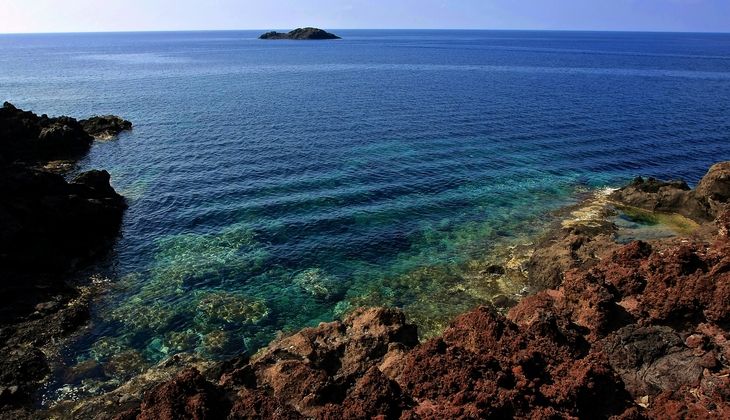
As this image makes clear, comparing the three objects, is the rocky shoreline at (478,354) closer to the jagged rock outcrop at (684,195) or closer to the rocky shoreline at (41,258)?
the rocky shoreline at (41,258)

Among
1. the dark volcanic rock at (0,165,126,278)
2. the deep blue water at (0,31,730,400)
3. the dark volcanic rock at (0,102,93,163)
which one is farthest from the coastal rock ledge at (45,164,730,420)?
the dark volcanic rock at (0,102,93,163)

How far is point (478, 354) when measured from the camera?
21.4 m

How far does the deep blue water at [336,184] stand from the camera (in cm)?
3516

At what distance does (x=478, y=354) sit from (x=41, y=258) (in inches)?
1454

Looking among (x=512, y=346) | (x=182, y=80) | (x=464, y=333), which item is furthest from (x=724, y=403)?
(x=182, y=80)

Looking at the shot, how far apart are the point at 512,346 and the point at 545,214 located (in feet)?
102

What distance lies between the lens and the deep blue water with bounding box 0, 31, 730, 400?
35.2m

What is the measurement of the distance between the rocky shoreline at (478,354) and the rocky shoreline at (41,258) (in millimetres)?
127

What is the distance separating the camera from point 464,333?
75.4 ft

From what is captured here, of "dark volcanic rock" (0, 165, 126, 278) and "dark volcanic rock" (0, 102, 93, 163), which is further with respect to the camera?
"dark volcanic rock" (0, 102, 93, 163)

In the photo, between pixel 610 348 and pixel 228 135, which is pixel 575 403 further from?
pixel 228 135

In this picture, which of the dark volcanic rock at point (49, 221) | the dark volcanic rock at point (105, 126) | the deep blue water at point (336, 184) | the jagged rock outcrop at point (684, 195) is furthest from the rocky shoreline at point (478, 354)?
the dark volcanic rock at point (105, 126)

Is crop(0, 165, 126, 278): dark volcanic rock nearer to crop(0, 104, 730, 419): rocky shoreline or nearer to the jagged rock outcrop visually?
crop(0, 104, 730, 419): rocky shoreline

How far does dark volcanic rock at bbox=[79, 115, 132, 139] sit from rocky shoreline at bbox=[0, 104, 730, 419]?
44.0m
